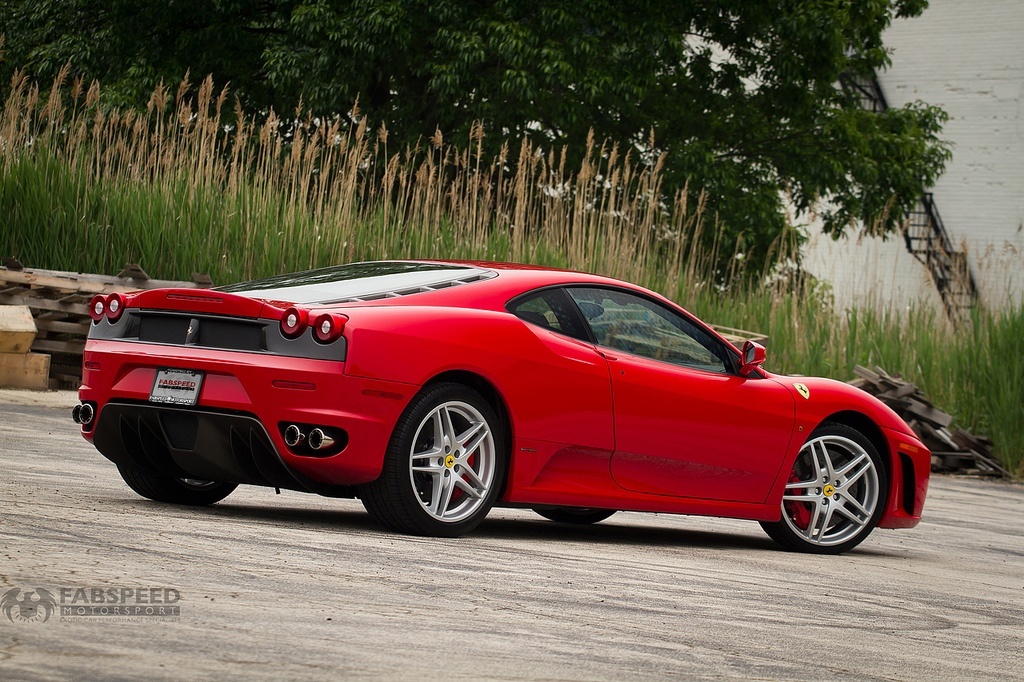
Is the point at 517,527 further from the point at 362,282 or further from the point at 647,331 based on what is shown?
the point at 362,282

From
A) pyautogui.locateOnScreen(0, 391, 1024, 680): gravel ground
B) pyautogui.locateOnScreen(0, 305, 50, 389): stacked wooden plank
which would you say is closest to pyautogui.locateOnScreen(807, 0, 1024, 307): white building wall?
pyautogui.locateOnScreen(0, 305, 50, 389): stacked wooden plank

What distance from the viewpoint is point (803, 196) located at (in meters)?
27.6

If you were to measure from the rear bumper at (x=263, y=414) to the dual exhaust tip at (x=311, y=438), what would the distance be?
29 mm

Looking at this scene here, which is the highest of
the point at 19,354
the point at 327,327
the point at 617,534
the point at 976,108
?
the point at 976,108

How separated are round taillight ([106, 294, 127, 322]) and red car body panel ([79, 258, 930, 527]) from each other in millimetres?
52

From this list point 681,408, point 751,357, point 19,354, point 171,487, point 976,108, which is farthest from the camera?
point 976,108

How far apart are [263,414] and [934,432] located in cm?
1010

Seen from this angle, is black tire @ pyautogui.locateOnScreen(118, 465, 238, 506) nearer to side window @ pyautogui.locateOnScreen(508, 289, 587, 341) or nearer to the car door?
side window @ pyautogui.locateOnScreen(508, 289, 587, 341)

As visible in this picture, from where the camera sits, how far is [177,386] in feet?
22.0

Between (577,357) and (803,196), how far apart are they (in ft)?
68.6

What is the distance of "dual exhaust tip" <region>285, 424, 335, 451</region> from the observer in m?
6.50

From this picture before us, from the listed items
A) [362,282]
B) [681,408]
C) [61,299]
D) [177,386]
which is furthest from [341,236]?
[177,386]

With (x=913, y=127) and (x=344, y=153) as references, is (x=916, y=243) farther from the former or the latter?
(x=344, y=153)

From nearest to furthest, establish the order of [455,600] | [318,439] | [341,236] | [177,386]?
[455,600], [318,439], [177,386], [341,236]
